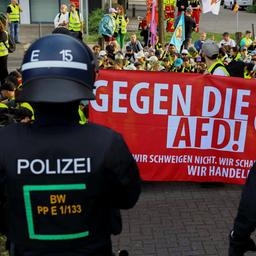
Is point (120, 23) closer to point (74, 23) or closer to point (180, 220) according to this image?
point (74, 23)

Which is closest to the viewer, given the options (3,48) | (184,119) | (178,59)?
(184,119)

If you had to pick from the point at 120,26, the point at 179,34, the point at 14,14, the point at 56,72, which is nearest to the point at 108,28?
the point at 120,26

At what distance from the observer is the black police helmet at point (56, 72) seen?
6.57ft

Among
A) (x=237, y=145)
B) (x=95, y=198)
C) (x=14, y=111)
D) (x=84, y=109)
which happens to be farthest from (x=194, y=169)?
(x=95, y=198)

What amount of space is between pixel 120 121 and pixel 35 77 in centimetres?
366

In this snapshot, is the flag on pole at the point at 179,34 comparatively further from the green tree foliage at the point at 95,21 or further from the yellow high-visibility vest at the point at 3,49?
the green tree foliage at the point at 95,21

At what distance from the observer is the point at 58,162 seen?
6.69ft

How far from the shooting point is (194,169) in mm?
5766

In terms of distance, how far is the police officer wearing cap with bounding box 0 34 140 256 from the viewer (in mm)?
2037

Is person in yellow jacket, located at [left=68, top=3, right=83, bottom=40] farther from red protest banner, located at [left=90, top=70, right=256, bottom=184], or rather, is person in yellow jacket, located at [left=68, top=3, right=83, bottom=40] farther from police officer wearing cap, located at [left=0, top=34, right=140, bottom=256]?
police officer wearing cap, located at [left=0, top=34, right=140, bottom=256]

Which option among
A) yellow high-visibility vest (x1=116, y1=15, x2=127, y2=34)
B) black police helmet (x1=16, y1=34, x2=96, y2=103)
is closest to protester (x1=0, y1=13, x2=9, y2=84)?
yellow high-visibility vest (x1=116, y1=15, x2=127, y2=34)

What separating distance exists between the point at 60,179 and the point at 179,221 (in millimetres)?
3320

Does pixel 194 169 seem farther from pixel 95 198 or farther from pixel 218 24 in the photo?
pixel 218 24

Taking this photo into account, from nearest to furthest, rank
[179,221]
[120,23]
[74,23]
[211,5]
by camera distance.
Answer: [179,221], [211,5], [74,23], [120,23]
